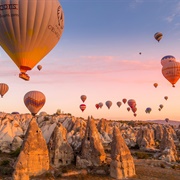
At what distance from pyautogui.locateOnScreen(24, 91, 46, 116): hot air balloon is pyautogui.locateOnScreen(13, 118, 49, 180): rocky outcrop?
91.8 ft

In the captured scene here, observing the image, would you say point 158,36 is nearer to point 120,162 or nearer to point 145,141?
point 145,141

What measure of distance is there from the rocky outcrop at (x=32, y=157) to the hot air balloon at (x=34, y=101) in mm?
27981

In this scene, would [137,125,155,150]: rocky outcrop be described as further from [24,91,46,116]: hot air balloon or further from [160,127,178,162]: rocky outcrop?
[24,91,46,116]: hot air balloon

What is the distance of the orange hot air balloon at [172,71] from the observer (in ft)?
165

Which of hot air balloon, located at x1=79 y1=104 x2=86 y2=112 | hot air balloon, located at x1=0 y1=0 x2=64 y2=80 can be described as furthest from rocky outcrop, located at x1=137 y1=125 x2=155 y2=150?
hot air balloon, located at x1=0 y1=0 x2=64 y2=80

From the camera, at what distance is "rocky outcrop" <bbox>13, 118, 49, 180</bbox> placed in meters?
21.7

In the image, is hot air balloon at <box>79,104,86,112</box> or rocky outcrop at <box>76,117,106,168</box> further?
hot air balloon at <box>79,104,86,112</box>

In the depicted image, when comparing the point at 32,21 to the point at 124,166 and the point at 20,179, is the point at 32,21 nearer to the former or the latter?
the point at 20,179

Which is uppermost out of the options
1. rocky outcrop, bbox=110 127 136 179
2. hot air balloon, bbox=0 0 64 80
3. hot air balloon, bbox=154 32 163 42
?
hot air balloon, bbox=154 32 163 42

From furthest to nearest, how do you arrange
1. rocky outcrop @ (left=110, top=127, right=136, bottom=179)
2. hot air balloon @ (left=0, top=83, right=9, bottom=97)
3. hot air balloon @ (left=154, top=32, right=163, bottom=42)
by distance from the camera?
hot air balloon @ (left=0, top=83, right=9, bottom=97)
hot air balloon @ (left=154, top=32, right=163, bottom=42)
rocky outcrop @ (left=110, top=127, right=136, bottom=179)

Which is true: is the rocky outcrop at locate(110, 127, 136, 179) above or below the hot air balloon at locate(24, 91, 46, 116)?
below

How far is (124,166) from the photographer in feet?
78.0

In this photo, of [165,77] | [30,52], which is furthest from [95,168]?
[165,77]

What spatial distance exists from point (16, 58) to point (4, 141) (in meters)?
23.4
